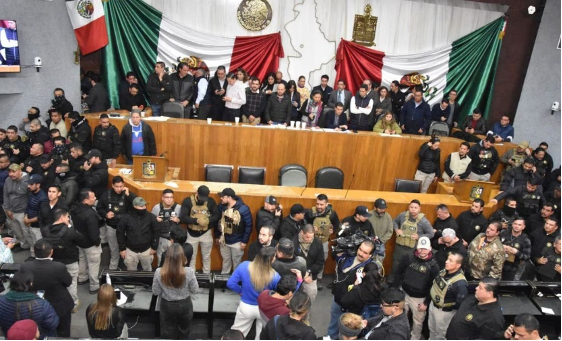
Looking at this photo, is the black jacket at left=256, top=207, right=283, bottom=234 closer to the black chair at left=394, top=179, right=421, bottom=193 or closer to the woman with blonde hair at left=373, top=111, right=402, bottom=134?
the black chair at left=394, top=179, right=421, bottom=193

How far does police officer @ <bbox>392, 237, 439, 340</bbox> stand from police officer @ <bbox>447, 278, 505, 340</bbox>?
2.18ft

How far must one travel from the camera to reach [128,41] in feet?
30.1

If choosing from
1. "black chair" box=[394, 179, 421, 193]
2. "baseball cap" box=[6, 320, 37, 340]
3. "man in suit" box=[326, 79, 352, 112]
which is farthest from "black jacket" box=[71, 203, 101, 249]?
"man in suit" box=[326, 79, 352, 112]

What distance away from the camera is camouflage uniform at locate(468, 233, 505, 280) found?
5.21 metres

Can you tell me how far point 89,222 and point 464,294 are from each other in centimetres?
379

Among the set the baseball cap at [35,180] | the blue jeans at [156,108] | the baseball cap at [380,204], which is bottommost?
the baseball cap at [35,180]

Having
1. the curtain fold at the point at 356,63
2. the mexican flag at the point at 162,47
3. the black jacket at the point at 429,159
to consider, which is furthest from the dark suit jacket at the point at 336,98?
the black jacket at the point at 429,159

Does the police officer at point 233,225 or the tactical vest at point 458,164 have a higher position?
the tactical vest at point 458,164

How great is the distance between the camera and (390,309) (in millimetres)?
3754

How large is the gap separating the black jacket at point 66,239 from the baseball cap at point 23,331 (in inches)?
63.7

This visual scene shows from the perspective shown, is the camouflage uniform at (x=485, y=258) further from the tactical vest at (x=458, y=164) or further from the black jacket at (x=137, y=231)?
the black jacket at (x=137, y=231)

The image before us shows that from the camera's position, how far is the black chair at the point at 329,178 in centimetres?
718

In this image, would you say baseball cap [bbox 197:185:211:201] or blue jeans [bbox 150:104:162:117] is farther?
blue jeans [bbox 150:104:162:117]

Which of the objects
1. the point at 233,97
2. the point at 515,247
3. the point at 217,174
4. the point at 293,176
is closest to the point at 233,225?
the point at 217,174
